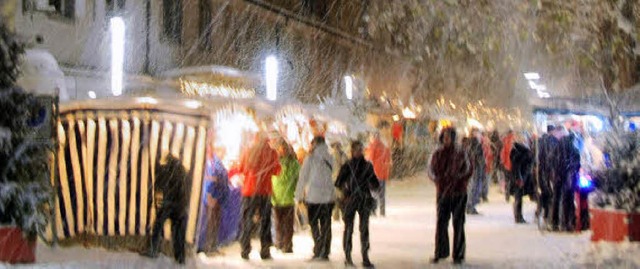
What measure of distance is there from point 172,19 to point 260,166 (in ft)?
43.5

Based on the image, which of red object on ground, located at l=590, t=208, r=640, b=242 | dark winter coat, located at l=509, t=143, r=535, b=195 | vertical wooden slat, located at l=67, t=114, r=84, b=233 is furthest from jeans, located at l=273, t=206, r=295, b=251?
dark winter coat, located at l=509, t=143, r=535, b=195

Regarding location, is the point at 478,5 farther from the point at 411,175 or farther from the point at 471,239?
the point at 411,175

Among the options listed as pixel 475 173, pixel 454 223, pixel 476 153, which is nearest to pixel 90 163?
pixel 454 223

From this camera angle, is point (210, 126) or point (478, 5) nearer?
point (210, 126)

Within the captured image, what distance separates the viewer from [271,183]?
1311 centimetres

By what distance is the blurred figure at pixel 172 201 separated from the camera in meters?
11.9

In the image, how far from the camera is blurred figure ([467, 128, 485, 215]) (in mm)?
19422

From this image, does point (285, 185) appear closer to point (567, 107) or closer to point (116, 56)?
point (116, 56)

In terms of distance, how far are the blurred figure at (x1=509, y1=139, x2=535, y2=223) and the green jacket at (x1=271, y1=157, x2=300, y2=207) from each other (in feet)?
18.8

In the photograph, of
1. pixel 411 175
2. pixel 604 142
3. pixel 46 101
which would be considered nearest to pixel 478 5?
pixel 604 142

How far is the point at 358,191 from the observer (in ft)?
39.8

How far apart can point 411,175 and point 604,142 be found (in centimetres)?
2056

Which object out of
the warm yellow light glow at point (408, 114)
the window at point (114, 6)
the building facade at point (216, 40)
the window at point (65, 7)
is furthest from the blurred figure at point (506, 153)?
the warm yellow light glow at point (408, 114)

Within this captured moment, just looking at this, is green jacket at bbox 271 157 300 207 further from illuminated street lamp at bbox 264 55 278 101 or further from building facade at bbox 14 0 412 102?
illuminated street lamp at bbox 264 55 278 101
